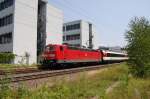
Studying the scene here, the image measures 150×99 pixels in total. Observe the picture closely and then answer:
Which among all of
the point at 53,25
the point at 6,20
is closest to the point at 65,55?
the point at 6,20

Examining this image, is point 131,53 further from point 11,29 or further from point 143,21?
point 11,29

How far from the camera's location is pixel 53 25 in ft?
187

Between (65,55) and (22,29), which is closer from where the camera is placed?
(65,55)

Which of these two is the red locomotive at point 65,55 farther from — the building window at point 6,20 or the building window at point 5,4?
the building window at point 5,4

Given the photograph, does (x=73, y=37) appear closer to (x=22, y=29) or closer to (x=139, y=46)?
(x=22, y=29)

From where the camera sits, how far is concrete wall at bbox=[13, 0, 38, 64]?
45.0 m

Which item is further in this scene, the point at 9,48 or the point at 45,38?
the point at 45,38

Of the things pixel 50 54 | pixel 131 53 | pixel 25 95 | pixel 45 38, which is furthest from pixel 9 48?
pixel 25 95

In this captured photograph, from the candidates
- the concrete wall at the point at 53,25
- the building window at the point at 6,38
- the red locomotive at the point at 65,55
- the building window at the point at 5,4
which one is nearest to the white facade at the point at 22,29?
the building window at the point at 6,38

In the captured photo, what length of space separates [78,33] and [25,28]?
36397 mm

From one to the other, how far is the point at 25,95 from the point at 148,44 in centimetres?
1405

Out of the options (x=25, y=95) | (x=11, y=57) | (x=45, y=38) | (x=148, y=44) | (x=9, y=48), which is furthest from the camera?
(x=45, y=38)

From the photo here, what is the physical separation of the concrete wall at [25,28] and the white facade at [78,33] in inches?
1270

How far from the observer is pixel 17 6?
4550cm
